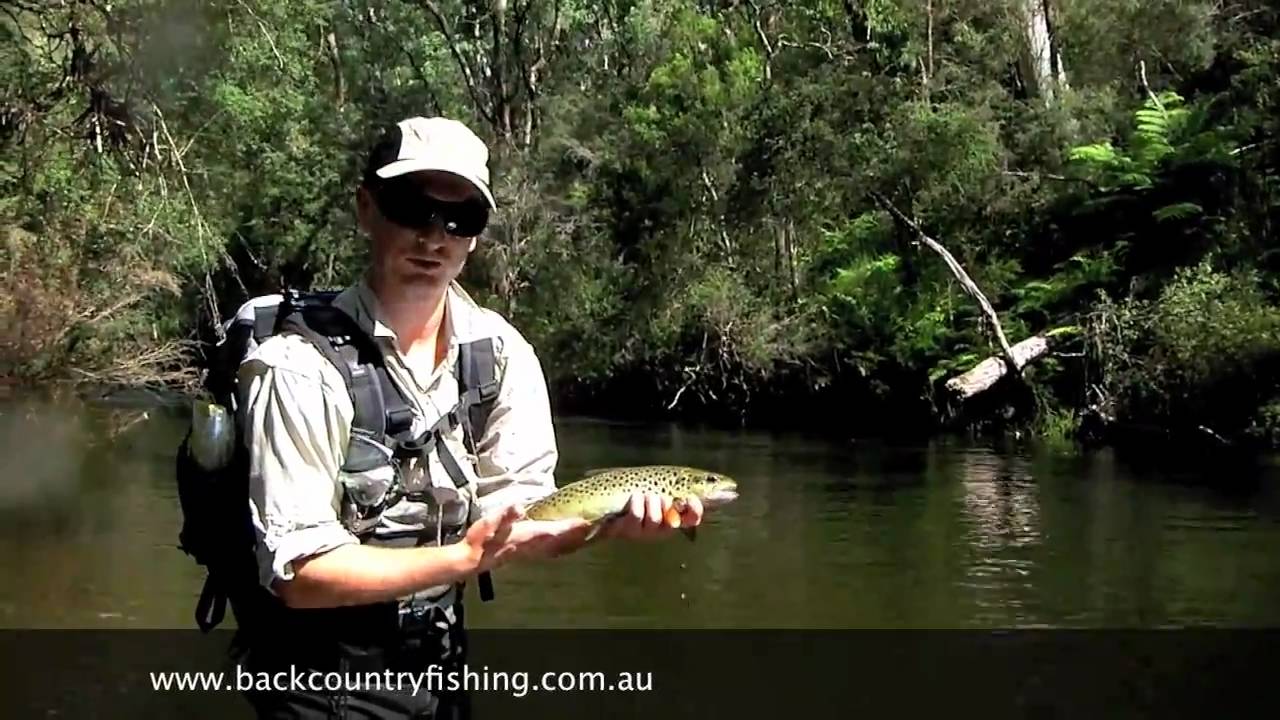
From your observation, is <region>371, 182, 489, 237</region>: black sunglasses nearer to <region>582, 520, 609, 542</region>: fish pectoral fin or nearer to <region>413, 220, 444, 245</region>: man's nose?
<region>413, 220, 444, 245</region>: man's nose

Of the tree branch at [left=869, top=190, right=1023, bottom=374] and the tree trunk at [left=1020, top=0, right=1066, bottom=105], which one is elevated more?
the tree trunk at [left=1020, top=0, right=1066, bottom=105]

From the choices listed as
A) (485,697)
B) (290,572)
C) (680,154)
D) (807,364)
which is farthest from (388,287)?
(680,154)

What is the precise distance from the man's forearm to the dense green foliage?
10860 mm

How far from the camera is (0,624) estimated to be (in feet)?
42.5

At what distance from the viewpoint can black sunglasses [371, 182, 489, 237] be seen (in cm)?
251

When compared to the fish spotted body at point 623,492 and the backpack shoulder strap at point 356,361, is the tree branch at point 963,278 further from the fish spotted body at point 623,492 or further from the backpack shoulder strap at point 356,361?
the backpack shoulder strap at point 356,361

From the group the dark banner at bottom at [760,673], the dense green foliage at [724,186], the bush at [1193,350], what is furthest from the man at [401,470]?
the bush at [1193,350]

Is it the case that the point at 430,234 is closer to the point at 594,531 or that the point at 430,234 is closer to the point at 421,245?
the point at 421,245

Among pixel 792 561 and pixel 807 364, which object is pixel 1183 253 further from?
pixel 792 561

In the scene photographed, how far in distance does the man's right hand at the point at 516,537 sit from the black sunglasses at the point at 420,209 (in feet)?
1.50

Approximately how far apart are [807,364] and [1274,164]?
32.5 feet

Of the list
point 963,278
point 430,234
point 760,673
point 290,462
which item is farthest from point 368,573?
point 963,278

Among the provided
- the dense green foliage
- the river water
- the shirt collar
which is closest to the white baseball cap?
the shirt collar

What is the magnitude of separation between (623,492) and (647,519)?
343 millimetres
